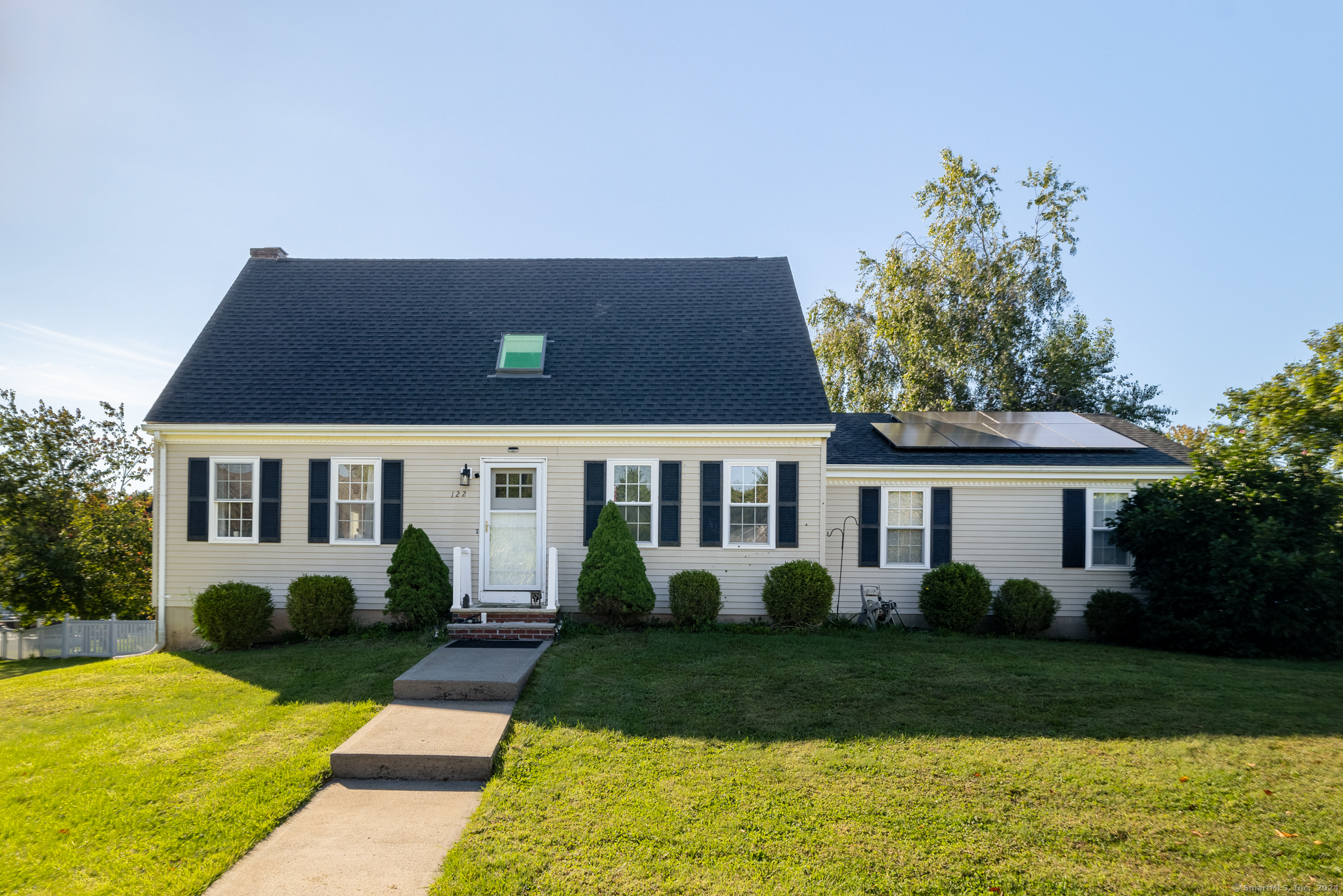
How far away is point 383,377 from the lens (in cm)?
1214

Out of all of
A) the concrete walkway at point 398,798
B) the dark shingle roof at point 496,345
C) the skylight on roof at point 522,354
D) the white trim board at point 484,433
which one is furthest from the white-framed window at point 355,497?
the concrete walkway at point 398,798

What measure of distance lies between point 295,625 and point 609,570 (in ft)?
16.1

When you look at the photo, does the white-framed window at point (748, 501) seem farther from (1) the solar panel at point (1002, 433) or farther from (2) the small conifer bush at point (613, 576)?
(1) the solar panel at point (1002, 433)

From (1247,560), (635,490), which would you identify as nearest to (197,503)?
(635,490)

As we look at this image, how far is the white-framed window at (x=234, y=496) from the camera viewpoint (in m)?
11.4

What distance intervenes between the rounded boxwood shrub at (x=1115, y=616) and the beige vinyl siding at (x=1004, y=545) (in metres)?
0.35

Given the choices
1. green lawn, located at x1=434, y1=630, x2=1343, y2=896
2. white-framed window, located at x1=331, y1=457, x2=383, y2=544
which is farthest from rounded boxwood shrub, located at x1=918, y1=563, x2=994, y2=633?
white-framed window, located at x1=331, y1=457, x2=383, y2=544

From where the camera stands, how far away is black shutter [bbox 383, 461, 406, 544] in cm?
1130

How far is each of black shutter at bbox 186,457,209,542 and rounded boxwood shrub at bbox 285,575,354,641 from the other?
209 centimetres

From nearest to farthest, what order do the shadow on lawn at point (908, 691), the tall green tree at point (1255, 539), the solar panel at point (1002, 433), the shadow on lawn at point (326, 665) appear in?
the shadow on lawn at point (908, 691) → the shadow on lawn at point (326, 665) → the tall green tree at point (1255, 539) → the solar panel at point (1002, 433)

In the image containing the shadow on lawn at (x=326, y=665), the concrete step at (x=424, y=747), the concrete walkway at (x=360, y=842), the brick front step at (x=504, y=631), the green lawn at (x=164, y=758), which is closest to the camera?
the concrete walkway at (x=360, y=842)

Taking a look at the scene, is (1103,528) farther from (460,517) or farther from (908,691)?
(460,517)

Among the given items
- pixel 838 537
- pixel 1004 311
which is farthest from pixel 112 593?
pixel 1004 311

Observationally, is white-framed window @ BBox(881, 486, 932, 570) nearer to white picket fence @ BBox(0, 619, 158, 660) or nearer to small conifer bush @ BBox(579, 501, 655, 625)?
small conifer bush @ BBox(579, 501, 655, 625)
